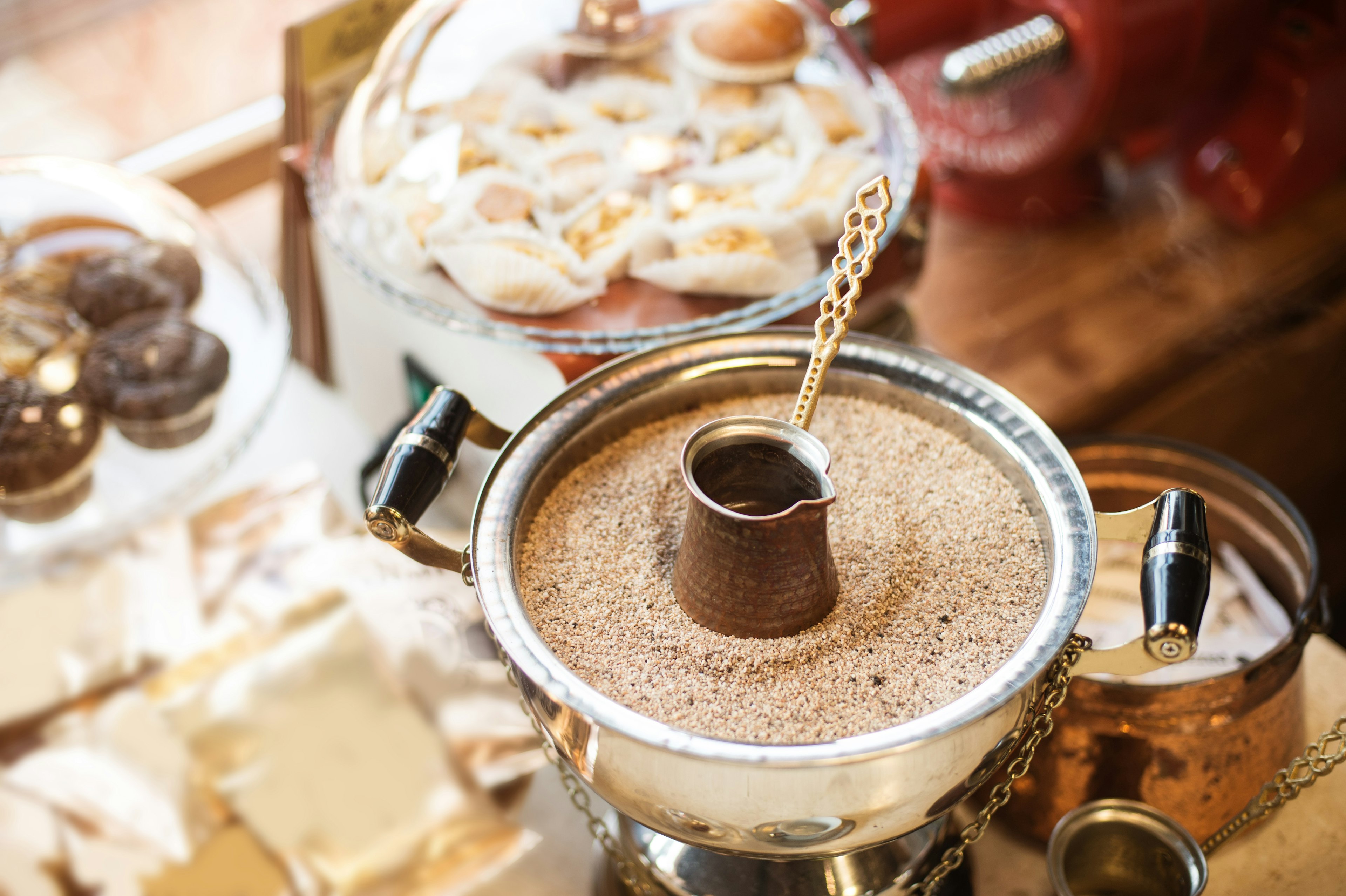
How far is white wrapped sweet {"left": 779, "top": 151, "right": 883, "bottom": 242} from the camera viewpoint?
0.83 meters

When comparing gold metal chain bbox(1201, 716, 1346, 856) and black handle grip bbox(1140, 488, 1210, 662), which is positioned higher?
black handle grip bbox(1140, 488, 1210, 662)

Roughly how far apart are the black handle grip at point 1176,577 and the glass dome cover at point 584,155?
326 mm

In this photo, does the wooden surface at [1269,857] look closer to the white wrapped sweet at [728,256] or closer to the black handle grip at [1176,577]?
the black handle grip at [1176,577]


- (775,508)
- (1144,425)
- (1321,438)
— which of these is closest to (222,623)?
(775,508)

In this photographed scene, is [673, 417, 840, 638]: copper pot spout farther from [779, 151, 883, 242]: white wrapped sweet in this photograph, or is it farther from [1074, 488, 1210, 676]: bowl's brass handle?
[779, 151, 883, 242]: white wrapped sweet

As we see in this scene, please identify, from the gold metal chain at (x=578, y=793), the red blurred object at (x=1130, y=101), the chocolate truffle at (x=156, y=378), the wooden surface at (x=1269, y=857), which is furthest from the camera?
the red blurred object at (x=1130, y=101)

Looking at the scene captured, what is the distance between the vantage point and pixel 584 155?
88 centimetres

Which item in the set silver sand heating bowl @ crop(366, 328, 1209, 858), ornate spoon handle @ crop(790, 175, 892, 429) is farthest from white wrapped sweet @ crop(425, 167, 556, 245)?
ornate spoon handle @ crop(790, 175, 892, 429)

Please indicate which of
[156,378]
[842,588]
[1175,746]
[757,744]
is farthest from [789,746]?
[156,378]

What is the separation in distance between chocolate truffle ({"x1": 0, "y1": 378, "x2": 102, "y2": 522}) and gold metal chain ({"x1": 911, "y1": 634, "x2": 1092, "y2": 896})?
2.60 ft

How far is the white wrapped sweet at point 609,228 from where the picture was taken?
816 millimetres

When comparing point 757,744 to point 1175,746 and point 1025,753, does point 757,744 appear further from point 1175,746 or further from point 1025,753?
point 1175,746

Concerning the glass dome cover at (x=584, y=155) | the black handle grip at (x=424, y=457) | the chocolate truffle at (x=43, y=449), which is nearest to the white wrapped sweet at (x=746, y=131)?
the glass dome cover at (x=584, y=155)

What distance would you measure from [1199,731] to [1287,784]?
0.06 metres
